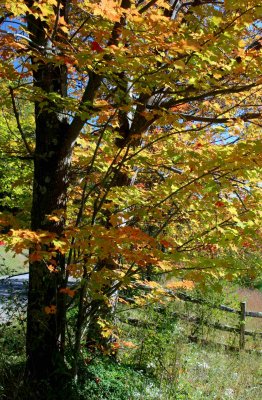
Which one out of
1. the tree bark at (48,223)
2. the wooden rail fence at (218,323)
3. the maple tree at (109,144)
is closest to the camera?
the maple tree at (109,144)

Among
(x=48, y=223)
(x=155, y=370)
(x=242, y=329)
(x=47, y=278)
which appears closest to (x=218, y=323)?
(x=242, y=329)

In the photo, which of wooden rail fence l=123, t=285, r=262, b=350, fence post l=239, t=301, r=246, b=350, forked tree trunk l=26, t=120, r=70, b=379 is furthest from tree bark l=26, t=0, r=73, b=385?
fence post l=239, t=301, r=246, b=350

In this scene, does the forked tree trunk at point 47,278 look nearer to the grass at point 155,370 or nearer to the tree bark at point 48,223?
the tree bark at point 48,223

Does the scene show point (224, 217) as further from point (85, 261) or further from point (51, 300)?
point (51, 300)

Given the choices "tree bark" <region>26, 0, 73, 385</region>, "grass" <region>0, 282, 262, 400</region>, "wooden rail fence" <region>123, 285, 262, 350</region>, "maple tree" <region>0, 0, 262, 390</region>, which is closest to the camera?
"maple tree" <region>0, 0, 262, 390</region>

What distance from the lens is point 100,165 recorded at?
4.74 metres

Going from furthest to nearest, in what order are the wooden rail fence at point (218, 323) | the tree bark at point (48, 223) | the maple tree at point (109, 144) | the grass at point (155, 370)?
the wooden rail fence at point (218, 323)
the grass at point (155, 370)
the tree bark at point (48, 223)
the maple tree at point (109, 144)

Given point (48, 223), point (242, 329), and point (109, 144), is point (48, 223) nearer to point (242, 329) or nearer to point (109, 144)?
point (109, 144)

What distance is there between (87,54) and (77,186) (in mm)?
2753

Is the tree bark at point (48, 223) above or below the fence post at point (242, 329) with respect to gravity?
above

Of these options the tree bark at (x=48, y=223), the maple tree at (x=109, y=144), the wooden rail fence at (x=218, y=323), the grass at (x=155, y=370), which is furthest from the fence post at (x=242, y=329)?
the tree bark at (x=48, y=223)

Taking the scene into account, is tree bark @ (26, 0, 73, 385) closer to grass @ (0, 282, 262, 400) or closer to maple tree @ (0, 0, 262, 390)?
maple tree @ (0, 0, 262, 390)

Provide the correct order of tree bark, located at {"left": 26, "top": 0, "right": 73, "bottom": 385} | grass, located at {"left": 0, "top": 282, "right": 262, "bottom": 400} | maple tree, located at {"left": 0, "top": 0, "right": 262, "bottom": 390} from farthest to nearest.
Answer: grass, located at {"left": 0, "top": 282, "right": 262, "bottom": 400} < tree bark, located at {"left": 26, "top": 0, "right": 73, "bottom": 385} < maple tree, located at {"left": 0, "top": 0, "right": 262, "bottom": 390}

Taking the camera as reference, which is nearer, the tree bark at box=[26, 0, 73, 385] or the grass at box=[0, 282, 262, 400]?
the tree bark at box=[26, 0, 73, 385]
